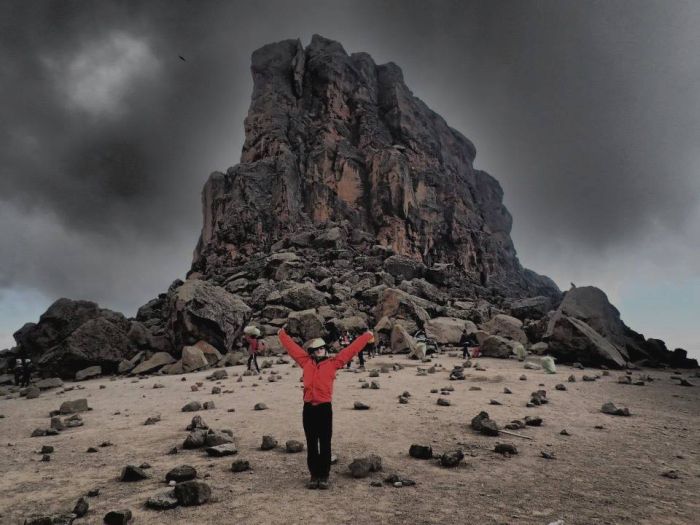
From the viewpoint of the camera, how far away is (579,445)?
6695 millimetres

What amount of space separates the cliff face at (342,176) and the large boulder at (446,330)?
41.2 metres

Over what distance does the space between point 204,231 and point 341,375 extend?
78272mm

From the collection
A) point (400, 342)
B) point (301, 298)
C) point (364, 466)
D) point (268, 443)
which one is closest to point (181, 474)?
point (268, 443)

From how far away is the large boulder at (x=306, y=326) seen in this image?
27.1 meters

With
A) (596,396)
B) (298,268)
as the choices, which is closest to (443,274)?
(298,268)

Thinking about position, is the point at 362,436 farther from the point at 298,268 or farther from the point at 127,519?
the point at 298,268

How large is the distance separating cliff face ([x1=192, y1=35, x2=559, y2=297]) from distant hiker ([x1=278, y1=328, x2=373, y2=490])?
62.2 m

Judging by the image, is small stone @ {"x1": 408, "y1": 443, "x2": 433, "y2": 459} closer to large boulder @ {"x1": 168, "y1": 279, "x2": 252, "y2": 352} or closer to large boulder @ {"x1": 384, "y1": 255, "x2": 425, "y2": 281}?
large boulder @ {"x1": 168, "y1": 279, "x2": 252, "y2": 352}

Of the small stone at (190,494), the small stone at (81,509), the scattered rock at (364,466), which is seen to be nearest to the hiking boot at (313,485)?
the scattered rock at (364,466)

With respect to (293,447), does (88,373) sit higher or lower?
higher

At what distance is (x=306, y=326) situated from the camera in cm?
2741

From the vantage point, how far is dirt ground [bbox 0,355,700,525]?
13.7 ft

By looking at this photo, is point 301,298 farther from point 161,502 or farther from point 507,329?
point 161,502

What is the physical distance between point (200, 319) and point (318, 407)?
1924 centimetres
